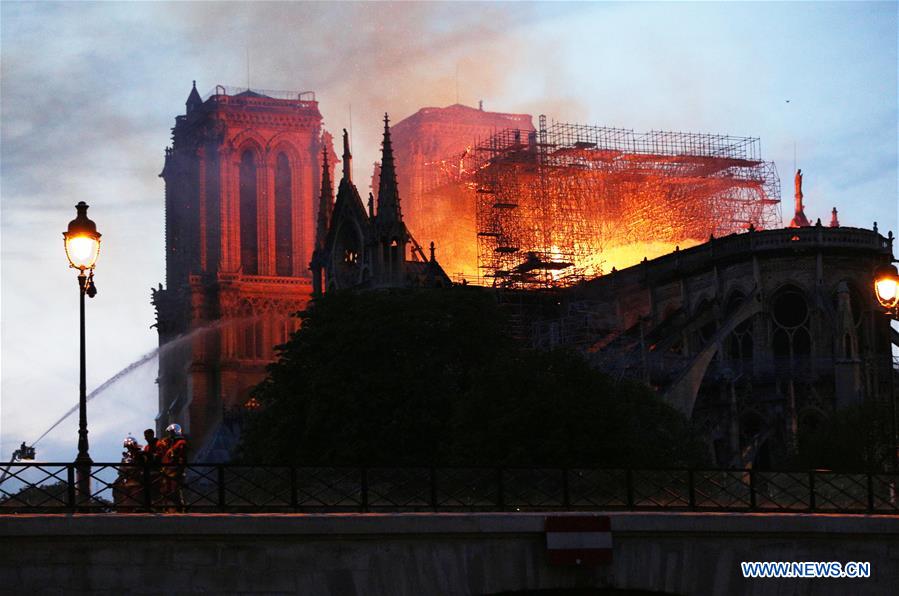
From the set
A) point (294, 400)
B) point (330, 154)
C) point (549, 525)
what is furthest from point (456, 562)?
point (330, 154)

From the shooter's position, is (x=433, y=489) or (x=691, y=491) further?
(x=691, y=491)

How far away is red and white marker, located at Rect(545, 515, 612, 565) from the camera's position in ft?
114

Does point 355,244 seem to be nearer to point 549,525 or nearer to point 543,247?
point 543,247

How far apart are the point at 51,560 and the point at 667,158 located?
311 ft

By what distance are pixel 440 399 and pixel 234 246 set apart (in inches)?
2876

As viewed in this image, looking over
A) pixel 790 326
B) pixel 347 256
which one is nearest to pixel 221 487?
pixel 790 326

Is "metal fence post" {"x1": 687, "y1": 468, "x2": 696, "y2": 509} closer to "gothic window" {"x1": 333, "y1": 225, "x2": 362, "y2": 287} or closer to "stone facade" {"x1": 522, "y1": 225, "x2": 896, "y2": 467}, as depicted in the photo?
"stone facade" {"x1": 522, "y1": 225, "x2": 896, "y2": 467}

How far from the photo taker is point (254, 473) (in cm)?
3519

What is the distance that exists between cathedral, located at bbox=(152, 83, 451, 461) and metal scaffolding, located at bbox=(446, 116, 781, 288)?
758 inches

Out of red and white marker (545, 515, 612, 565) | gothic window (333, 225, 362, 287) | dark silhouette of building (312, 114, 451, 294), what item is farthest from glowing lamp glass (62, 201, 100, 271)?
gothic window (333, 225, 362, 287)

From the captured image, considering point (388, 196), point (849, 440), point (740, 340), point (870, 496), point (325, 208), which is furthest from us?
point (325, 208)

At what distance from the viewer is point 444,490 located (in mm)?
36250

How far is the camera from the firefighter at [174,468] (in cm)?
3403

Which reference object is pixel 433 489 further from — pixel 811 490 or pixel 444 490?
pixel 811 490
